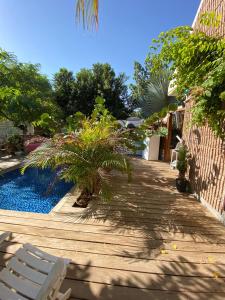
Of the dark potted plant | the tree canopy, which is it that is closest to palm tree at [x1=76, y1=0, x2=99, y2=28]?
the dark potted plant

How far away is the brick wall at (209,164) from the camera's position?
4126 millimetres

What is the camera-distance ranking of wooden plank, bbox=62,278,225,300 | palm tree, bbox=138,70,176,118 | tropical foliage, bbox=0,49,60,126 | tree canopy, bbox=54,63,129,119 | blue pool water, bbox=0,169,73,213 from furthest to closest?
tree canopy, bbox=54,63,129,119, palm tree, bbox=138,70,176,118, tropical foliage, bbox=0,49,60,126, blue pool water, bbox=0,169,73,213, wooden plank, bbox=62,278,225,300

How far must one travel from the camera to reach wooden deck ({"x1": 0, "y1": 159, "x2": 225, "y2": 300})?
230cm

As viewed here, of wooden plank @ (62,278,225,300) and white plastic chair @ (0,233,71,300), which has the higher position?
white plastic chair @ (0,233,71,300)

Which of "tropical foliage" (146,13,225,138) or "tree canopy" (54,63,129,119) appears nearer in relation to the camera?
"tropical foliage" (146,13,225,138)

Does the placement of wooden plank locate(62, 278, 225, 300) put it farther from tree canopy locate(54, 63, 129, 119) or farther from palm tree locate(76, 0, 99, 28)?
tree canopy locate(54, 63, 129, 119)

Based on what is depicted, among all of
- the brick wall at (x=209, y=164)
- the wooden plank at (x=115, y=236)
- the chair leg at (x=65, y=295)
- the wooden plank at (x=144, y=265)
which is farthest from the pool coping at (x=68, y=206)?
the brick wall at (x=209, y=164)

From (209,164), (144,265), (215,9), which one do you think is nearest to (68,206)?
(144,265)

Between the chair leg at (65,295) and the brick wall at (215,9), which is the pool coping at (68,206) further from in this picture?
the brick wall at (215,9)

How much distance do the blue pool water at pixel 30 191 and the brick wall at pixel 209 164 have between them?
3222 mm

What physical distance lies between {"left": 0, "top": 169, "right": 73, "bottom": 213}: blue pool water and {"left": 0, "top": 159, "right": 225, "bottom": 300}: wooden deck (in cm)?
100

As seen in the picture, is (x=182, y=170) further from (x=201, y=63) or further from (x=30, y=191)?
(x=30, y=191)

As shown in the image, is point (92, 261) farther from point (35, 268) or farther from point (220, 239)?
point (220, 239)

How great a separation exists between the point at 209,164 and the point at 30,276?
4.06m
